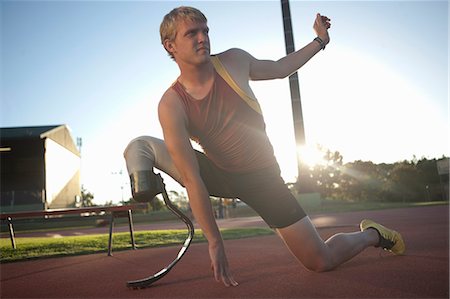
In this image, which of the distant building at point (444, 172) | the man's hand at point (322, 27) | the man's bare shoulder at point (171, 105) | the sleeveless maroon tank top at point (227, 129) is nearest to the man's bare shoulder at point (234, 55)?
the sleeveless maroon tank top at point (227, 129)

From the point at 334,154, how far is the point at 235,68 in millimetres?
52283

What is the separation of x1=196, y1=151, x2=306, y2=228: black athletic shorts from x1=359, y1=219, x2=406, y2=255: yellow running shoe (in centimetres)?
98

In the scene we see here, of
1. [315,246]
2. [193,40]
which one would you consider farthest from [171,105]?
[315,246]

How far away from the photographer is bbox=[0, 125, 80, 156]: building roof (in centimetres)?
3284

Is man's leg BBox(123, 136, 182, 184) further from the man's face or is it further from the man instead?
the man's face

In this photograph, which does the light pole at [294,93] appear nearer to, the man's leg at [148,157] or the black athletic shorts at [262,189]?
the black athletic shorts at [262,189]

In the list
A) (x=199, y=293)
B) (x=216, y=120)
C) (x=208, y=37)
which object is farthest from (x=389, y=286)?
(x=208, y=37)

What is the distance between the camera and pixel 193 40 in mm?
2158

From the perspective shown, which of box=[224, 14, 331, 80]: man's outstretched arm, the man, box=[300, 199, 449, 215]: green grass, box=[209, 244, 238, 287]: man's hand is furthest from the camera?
box=[300, 199, 449, 215]: green grass

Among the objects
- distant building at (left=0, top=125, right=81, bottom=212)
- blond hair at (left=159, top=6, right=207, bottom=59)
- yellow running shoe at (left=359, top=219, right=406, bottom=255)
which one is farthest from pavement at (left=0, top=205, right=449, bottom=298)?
distant building at (left=0, top=125, right=81, bottom=212)

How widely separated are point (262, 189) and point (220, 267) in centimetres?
96

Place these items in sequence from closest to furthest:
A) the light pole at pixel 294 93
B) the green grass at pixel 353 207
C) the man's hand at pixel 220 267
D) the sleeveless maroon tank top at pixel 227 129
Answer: the man's hand at pixel 220 267
the sleeveless maroon tank top at pixel 227 129
the green grass at pixel 353 207
the light pole at pixel 294 93

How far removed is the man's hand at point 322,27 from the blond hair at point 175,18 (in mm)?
1184

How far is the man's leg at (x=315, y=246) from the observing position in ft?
8.66
